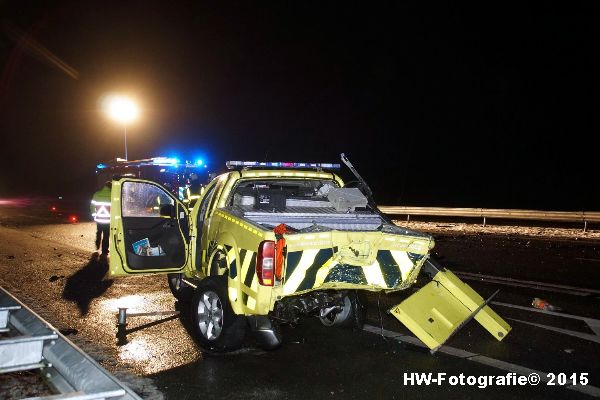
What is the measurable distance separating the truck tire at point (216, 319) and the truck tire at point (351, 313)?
135 cm

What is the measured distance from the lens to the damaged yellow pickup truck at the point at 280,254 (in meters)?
5.23

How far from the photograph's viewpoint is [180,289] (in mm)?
8383

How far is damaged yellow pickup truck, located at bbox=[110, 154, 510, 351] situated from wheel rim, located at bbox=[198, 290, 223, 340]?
1cm

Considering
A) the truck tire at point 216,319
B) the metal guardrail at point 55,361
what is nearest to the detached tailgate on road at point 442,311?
the truck tire at point 216,319

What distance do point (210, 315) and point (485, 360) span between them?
2.87 meters

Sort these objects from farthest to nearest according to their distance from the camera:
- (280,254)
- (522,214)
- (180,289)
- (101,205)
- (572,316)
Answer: (522,214)
(101,205)
(180,289)
(572,316)
(280,254)

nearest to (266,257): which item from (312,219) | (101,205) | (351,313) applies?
(312,219)

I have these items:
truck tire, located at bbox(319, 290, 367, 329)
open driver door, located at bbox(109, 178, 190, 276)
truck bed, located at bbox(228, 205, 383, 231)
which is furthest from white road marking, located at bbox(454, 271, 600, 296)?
open driver door, located at bbox(109, 178, 190, 276)

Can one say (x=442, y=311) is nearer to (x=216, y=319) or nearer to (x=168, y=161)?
(x=216, y=319)

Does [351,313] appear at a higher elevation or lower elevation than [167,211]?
lower

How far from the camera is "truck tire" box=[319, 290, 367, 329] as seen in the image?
21.6ft

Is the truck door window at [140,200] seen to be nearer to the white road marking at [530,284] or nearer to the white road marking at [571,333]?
the white road marking at [571,333]

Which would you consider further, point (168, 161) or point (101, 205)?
point (168, 161)

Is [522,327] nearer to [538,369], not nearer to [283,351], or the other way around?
[538,369]
